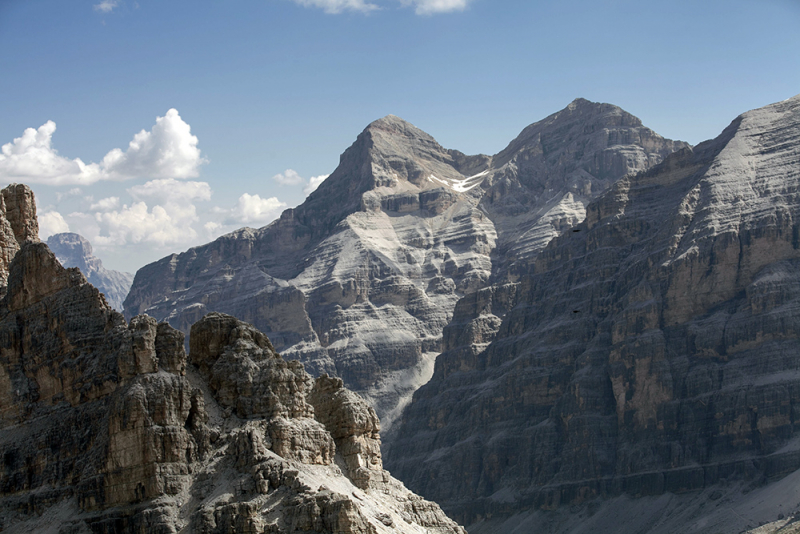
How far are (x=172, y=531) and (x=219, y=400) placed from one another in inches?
838

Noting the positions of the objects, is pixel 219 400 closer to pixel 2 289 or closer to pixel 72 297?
pixel 72 297

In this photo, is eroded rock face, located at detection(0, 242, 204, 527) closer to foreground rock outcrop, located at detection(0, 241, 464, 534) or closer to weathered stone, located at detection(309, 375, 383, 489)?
foreground rock outcrop, located at detection(0, 241, 464, 534)

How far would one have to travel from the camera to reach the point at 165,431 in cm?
12938

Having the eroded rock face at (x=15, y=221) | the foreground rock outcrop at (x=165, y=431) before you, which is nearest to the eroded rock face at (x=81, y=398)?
the foreground rock outcrop at (x=165, y=431)

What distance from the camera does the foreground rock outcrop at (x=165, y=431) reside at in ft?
408

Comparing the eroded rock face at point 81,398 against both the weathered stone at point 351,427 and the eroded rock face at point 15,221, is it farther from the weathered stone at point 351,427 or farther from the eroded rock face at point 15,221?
the weathered stone at point 351,427

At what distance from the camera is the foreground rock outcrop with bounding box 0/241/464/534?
12431 cm

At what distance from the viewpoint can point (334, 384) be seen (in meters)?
156

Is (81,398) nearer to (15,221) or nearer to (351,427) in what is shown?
(351,427)

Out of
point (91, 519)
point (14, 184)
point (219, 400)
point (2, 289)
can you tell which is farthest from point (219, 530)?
point (14, 184)

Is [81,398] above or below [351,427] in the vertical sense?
above

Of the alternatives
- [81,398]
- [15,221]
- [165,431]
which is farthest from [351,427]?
[15,221]

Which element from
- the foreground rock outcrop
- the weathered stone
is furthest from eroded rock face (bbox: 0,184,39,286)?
the weathered stone

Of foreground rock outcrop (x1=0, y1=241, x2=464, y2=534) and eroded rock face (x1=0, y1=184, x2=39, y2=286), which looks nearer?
foreground rock outcrop (x1=0, y1=241, x2=464, y2=534)
